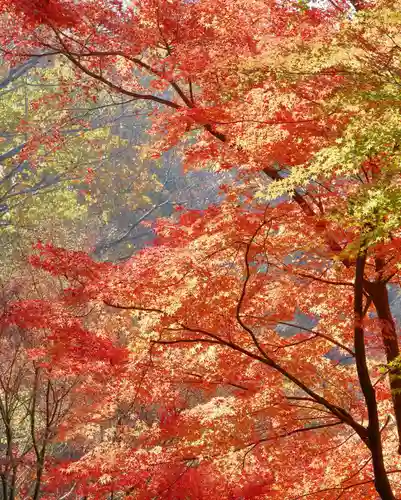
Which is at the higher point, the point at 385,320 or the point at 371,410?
the point at 385,320

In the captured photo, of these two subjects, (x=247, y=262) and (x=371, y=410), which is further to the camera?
(x=371, y=410)

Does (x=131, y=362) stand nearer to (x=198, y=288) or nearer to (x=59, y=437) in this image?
(x=198, y=288)

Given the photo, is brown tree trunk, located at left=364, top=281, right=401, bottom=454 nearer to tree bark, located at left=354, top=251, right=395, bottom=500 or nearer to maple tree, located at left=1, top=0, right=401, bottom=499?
maple tree, located at left=1, top=0, right=401, bottom=499

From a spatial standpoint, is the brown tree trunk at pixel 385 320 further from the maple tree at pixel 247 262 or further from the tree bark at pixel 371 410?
the tree bark at pixel 371 410

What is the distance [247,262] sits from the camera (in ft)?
14.6

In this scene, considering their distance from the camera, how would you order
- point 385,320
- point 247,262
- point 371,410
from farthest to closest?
point 385,320
point 371,410
point 247,262

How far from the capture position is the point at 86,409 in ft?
29.3

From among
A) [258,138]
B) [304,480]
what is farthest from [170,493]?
[258,138]

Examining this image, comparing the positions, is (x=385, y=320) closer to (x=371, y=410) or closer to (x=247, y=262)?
(x=371, y=410)

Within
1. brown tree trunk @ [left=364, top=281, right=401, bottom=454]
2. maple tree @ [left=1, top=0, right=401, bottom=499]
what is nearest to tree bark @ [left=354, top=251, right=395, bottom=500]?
maple tree @ [left=1, top=0, right=401, bottom=499]

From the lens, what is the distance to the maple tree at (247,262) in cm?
435

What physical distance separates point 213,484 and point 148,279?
2.30 meters

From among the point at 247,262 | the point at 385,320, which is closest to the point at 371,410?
the point at 385,320

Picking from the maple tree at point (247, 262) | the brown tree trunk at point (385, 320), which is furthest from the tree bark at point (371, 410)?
the brown tree trunk at point (385, 320)
